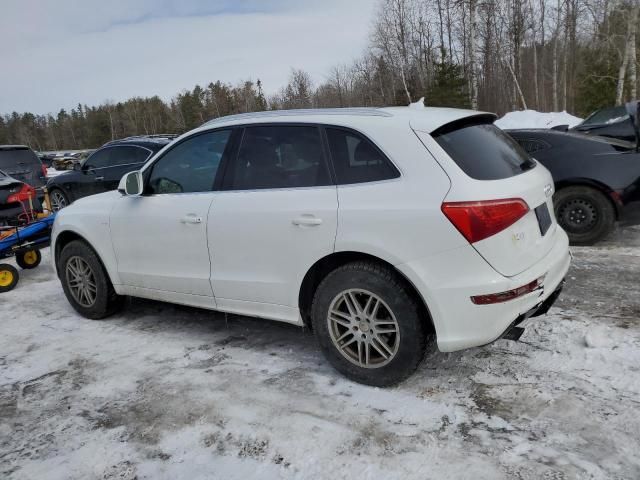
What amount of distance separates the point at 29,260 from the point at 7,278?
0.94m

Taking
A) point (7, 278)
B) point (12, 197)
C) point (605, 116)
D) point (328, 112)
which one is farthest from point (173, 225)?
point (605, 116)

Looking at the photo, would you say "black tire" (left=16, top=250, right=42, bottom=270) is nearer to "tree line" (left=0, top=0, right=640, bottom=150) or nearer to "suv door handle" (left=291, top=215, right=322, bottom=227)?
"suv door handle" (left=291, top=215, right=322, bottom=227)

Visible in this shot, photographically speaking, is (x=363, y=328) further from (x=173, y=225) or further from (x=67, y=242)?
(x=67, y=242)

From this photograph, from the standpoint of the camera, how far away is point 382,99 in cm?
4875

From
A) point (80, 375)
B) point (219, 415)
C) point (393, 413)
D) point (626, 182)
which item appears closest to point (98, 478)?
point (219, 415)

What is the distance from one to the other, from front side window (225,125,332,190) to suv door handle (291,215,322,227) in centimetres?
23

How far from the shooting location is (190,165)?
405 centimetres

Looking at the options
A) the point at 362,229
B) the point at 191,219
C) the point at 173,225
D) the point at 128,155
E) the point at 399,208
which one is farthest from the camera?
the point at 128,155

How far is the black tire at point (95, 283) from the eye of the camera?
15.4 feet

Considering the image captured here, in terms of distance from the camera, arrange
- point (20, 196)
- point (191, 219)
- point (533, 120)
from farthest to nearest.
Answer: point (533, 120) → point (20, 196) → point (191, 219)

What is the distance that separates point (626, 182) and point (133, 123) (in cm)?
9390

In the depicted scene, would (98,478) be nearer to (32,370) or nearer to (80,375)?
(80,375)

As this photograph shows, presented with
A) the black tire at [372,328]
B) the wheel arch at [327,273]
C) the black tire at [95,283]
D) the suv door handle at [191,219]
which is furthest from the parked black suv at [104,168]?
the black tire at [372,328]

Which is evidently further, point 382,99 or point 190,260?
point 382,99
